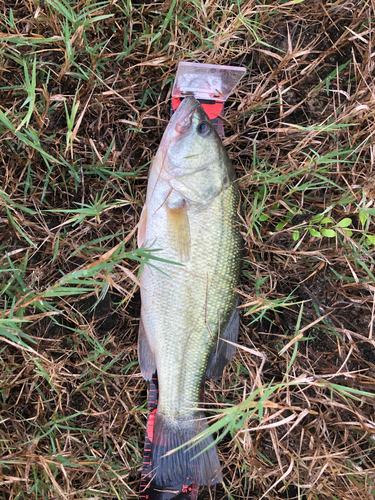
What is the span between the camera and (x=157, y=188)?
2.18 metres

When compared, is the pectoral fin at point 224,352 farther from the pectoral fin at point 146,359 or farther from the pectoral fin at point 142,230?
the pectoral fin at point 142,230

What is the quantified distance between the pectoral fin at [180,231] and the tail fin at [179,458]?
108 centimetres

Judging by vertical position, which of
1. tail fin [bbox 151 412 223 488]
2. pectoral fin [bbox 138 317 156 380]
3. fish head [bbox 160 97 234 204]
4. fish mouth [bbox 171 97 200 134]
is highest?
fish mouth [bbox 171 97 200 134]


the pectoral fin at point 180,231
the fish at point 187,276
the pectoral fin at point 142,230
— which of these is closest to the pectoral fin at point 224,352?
the fish at point 187,276

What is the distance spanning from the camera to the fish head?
2.15 metres

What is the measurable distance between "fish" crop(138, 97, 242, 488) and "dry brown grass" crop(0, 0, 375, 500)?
21 cm

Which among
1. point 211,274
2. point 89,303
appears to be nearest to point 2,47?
point 89,303

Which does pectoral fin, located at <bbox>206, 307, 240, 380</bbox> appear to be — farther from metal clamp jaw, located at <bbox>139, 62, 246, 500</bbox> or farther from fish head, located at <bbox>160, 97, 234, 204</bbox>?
fish head, located at <bbox>160, 97, 234, 204</bbox>

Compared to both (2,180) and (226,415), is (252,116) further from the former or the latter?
(226,415)

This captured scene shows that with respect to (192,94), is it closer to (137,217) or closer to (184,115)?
(184,115)

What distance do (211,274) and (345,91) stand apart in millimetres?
1797

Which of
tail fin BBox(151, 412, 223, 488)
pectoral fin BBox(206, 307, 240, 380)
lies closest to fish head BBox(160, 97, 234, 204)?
pectoral fin BBox(206, 307, 240, 380)

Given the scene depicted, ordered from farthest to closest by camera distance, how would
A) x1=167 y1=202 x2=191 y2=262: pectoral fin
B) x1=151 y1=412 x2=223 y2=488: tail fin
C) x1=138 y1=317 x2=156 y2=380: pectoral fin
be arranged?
x1=138 y1=317 x2=156 y2=380: pectoral fin, x1=151 y1=412 x2=223 y2=488: tail fin, x1=167 y1=202 x2=191 y2=262: pectoral fin

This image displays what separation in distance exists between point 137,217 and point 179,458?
162 cm
